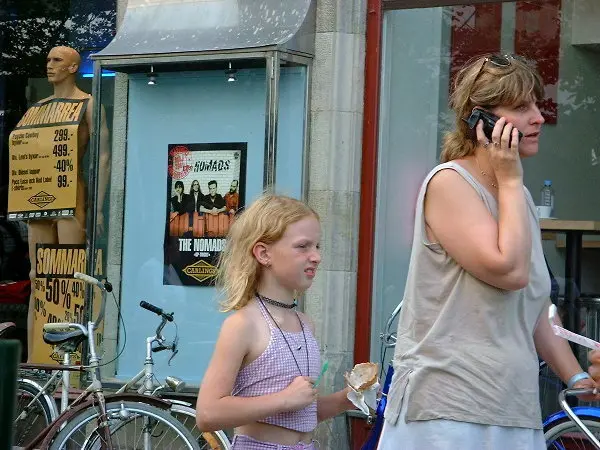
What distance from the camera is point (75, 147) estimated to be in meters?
8.91

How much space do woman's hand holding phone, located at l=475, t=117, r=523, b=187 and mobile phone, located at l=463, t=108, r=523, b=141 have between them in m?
0.02

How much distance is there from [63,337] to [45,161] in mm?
2342

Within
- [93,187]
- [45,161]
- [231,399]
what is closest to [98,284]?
[93,187]

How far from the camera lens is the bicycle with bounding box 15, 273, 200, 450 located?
6648 millimetres

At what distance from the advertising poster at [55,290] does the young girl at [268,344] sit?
17.9 ft

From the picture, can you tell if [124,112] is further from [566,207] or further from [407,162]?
[566,207]

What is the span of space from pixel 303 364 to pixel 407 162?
4.54m

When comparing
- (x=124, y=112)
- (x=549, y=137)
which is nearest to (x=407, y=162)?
(x=549, y=137)

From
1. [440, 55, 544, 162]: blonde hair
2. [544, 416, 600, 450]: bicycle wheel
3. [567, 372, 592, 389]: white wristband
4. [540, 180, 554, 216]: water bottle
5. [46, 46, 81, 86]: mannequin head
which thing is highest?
[46, 46, 81, 86]: mannequin head

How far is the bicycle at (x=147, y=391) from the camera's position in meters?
6.78

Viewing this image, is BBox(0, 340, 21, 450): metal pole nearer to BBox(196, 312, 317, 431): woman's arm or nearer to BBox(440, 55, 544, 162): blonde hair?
BBox(196, 312, 317, 431): woman's arm

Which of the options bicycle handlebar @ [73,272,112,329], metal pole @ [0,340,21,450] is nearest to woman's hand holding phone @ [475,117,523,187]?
metal pole @ [0,340,21,450]

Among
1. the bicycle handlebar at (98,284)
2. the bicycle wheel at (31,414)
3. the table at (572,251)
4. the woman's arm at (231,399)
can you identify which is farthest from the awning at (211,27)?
the woman's arm at (231,399)

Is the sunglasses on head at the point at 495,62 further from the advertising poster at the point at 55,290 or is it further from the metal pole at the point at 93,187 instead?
the advertising poster at the point at 55,290
